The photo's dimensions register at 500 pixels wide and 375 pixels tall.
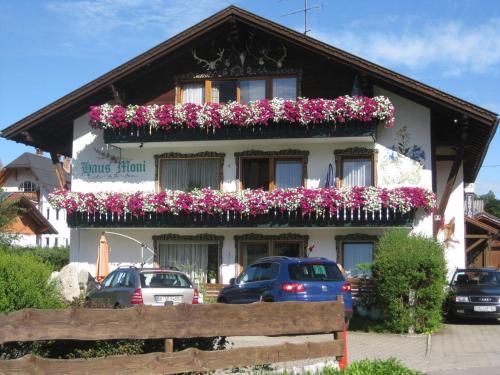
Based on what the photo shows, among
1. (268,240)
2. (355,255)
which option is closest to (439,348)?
(355,255)

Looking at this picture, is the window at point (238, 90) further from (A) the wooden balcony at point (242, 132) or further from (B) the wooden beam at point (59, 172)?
(B) the wooden beam at point (59, 172)

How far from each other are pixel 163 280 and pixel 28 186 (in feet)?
153

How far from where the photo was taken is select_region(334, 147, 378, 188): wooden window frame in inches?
868

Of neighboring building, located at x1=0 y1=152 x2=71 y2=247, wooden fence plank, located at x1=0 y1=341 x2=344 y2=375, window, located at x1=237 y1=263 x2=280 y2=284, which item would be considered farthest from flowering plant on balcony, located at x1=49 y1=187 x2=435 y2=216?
neighboring building, located at x1=0 y1=152 x2=71 y2=247

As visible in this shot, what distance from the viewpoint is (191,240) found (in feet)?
76.3

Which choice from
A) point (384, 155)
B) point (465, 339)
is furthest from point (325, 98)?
point (465, 339)

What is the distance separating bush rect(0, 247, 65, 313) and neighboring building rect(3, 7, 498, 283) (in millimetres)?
12182

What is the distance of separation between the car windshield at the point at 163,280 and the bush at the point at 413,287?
4773mm

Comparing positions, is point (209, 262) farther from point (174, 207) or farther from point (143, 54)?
point (143, 54)

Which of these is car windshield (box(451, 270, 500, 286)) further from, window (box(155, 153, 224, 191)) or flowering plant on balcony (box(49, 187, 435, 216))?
window (box(155, 153, 224, 191))

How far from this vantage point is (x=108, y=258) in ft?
75.8

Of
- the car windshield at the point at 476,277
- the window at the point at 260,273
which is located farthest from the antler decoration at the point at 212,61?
the car windshield at the point at 476,277

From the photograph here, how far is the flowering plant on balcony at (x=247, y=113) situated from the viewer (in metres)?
20.8

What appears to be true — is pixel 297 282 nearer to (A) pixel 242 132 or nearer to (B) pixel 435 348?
(B) pixel 435 348
